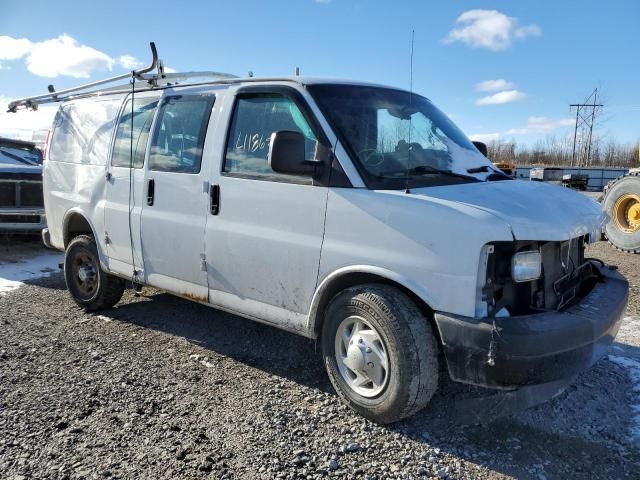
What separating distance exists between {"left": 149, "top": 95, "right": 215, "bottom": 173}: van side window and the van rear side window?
0.86 metres

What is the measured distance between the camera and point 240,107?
397 centimetres

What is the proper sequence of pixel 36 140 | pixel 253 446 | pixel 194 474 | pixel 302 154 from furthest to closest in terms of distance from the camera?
pixel 36 140, pixel 302 154, pixel 253 446, pixel 194 474

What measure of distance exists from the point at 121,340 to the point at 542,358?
11.6 ft

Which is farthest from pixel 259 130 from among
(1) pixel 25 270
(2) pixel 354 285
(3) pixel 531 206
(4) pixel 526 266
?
(1) pixel 25 270

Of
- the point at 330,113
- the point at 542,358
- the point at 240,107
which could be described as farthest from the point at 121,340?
the point at 542,358

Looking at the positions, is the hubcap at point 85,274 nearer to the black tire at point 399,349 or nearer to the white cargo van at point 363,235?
the white cargo van at point 363,235

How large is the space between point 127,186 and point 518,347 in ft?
11.9

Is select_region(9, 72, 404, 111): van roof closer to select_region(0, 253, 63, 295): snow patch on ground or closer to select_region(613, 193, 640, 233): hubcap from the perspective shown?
select_region(0, 253, 63, 295): snow patch on ground

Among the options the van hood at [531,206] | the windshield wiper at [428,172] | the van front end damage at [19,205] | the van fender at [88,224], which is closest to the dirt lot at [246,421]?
the van fender at [88,224]

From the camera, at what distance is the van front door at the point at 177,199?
4152mm

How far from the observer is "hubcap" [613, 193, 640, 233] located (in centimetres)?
893

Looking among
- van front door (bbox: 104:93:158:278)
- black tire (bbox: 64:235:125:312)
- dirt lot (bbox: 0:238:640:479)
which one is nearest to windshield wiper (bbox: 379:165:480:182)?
dirt lot (bbox: 0:238:640:479)

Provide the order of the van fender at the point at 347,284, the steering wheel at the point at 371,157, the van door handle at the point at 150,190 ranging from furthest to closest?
the van door handle at the point at 150,190
the steering wheel at the point at 371,157
the van fender at the point at 347,284

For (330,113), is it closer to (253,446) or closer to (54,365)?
(253,446)
